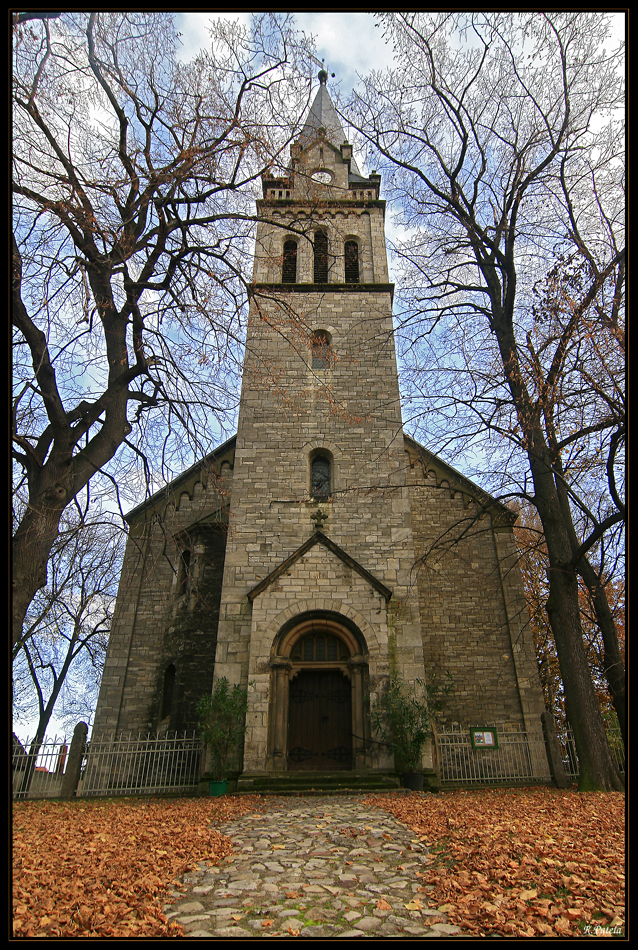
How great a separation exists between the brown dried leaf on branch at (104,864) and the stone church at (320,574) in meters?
3.92

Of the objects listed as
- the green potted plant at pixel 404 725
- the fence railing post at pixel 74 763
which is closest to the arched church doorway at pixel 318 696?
the green potted plant at pixel 404 725

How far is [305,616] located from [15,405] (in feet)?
25.6

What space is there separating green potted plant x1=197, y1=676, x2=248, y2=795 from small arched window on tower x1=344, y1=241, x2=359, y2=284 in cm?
1276

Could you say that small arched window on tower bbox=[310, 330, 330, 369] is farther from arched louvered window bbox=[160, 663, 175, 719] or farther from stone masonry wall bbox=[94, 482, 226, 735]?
arched louvered window bbox=[160, 663, 175, 719]

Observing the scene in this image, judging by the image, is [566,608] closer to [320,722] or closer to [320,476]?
[320,722]

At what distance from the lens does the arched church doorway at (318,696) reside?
1142 centimetres

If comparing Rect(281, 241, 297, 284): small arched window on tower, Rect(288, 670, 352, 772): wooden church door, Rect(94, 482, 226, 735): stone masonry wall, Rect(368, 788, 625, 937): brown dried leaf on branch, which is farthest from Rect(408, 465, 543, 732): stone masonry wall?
Rect(281, 241, 297, 284): small arched window on tower

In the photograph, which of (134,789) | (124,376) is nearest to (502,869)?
(124,376)

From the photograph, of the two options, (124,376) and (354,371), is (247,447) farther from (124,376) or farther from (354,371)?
(124,376)

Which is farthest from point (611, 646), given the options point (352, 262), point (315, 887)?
point (352, 262)

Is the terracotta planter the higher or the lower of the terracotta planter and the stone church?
the lower

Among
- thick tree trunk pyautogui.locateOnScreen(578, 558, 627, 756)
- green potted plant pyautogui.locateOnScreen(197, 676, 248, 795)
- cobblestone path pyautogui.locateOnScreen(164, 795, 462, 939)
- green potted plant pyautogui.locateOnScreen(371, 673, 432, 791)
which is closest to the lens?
cobblestone path pyautogui.locateOnScreen(164, 795, 462, 939)

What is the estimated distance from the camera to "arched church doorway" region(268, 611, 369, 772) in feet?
37.5
